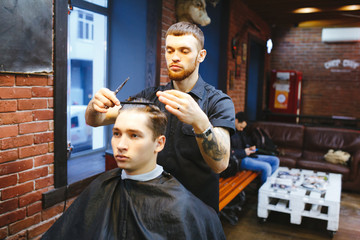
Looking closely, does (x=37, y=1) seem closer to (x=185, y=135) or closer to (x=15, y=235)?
(x=185, y=135)

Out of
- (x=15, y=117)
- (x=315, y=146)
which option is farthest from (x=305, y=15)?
(x=15, y=117)

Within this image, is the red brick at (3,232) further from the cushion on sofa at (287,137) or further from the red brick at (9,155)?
the cushion on sofa at (287,137)

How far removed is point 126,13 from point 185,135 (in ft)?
7.42

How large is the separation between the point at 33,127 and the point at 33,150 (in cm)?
15

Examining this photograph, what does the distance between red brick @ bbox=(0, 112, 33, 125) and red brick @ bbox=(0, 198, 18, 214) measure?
0.48 m

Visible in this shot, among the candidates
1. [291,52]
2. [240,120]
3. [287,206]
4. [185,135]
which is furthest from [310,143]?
[185,135]

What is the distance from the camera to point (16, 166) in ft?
6.52

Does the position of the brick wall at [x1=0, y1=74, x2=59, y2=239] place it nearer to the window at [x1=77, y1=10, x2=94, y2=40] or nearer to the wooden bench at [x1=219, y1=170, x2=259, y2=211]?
the window at [x1=77, y1=10, x2=94, y2=40]

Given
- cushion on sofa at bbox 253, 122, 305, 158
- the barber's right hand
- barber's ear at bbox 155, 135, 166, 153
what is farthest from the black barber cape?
cushion on sofa at bbox 253, 122, 305, 158

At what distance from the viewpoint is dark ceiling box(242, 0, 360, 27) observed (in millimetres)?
5438

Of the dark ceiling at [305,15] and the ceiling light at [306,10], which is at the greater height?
the dark ceiling at [305,15]

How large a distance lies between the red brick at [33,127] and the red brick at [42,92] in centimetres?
18

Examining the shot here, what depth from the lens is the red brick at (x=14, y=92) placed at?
1856 mm

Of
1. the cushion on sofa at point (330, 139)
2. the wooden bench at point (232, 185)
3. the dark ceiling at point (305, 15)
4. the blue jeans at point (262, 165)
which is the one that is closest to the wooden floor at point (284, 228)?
the wooden bench at point (232, 185)
